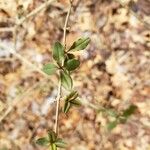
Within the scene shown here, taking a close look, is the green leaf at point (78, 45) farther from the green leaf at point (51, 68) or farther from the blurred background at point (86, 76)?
the blurred background at point (86, 76)

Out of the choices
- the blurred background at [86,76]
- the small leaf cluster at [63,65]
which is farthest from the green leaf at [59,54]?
the blurred background at [86,76]

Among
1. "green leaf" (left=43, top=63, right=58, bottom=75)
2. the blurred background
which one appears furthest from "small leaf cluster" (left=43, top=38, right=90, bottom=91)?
the blurred background

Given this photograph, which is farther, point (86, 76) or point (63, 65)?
point (86, 76)

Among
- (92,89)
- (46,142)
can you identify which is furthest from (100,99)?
(46,142)

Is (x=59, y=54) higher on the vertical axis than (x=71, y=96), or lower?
higher

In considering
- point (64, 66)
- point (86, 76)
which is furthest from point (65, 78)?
point (86, 76)

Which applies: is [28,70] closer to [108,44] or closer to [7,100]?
[7,100]

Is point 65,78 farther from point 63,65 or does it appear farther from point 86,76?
point 86,76

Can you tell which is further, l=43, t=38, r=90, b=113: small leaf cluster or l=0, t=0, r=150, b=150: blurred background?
l=0, t=0, r=150, b=150: blurred background

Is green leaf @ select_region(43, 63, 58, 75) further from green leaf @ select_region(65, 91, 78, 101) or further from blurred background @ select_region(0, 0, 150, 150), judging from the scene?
blurred background @ select_region(0, 0, 150, 150)
